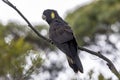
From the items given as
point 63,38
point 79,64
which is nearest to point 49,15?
point 63,38

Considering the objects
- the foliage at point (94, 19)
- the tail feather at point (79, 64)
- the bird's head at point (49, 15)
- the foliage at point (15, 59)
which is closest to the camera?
the tail feather at point (79, 64)

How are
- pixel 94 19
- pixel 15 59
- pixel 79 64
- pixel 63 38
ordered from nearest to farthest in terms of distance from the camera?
1. pixel 79 64
2. pixel 63 38
3. pixel 15 59
4. pixel 94 19

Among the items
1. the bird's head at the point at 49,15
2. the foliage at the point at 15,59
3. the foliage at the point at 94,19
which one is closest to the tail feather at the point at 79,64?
the foliage at the point at 15,59

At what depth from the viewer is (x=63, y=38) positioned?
265 inches

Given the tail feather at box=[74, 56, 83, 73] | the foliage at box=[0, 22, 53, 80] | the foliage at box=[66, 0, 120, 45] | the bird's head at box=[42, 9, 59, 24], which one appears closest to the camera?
the tail feather at box=[74, 56, 83, 73]

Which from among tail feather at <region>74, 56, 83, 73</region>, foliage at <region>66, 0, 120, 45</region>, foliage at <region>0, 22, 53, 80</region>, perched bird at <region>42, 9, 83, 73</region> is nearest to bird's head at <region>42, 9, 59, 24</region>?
perched bird at <region>42, 9, 83, 73</region>

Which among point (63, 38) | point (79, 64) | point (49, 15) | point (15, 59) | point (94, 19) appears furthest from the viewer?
point (94, 19)

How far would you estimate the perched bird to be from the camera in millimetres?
6441

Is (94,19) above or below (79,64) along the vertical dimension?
below

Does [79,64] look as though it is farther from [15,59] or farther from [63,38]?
[15,59]

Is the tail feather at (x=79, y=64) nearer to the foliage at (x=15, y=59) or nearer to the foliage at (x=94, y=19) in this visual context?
the foliage at (x=15, y=59)

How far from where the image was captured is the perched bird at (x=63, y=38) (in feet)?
21.1

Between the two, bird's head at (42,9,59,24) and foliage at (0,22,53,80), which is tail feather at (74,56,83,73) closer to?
foliage at (0,22,53,80)

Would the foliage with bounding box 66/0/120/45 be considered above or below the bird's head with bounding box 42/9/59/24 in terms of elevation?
below
